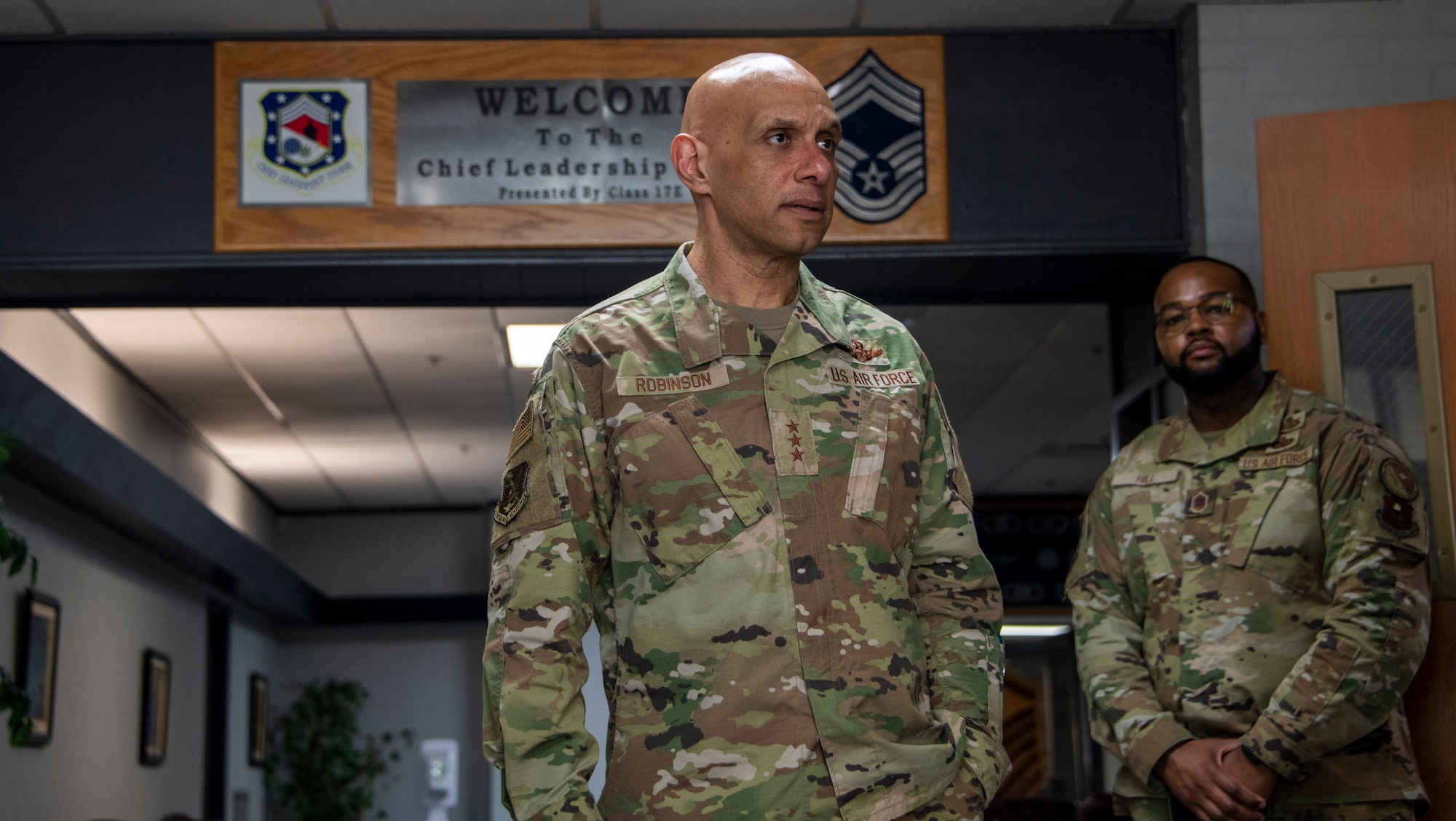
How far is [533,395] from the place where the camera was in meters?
1.85

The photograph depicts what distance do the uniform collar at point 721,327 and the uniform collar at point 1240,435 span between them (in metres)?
1.41

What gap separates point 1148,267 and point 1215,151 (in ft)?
1.28

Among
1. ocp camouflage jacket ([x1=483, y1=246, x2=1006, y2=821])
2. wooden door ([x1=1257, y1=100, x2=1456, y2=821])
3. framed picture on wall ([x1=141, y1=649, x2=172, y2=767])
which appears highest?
wooden door ([x1=1257, y1=100, x2=1456, y2=821])

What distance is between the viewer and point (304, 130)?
4.17 m

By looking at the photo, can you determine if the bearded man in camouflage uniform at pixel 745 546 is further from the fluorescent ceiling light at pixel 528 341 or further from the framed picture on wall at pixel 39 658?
the framed picture on wall at pixel 39 658

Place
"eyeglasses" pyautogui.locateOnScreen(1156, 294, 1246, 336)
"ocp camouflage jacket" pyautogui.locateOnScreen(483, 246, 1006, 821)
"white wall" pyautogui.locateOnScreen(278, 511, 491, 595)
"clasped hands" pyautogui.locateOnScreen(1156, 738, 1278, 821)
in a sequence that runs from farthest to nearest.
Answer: "white wall" pyautogui.locateOnScreen(278, 511, 491, 595) → "eyeglasses" pyautogui.locateOnScreen(1156, 294, 1246, 336) → "clasped hands" pyautogui.locateOnScreen(1156, 738, 1278, 821) → "ocp camouflage jacket" pyautogui.locateOnScreen(483, 246, 1006, 821)

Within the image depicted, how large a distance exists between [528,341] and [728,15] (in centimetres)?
358

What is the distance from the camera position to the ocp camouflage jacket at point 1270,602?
273 centimetres

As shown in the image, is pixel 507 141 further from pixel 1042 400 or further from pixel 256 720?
pixel 256 720

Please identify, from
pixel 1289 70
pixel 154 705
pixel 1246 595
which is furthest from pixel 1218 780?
pixel 154 705

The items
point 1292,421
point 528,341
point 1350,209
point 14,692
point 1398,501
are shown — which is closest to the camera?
point 1398,501

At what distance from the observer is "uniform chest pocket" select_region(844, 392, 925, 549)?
179 centimetres

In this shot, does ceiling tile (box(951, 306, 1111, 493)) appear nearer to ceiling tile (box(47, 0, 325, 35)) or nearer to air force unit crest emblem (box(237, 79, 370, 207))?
air force unit crest emblem (box(237, 79, 370, 207))

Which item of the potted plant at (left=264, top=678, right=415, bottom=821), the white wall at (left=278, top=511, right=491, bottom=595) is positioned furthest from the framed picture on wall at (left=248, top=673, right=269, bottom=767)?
the white wall at (left=278, top=511, right=491, bottom=595)
